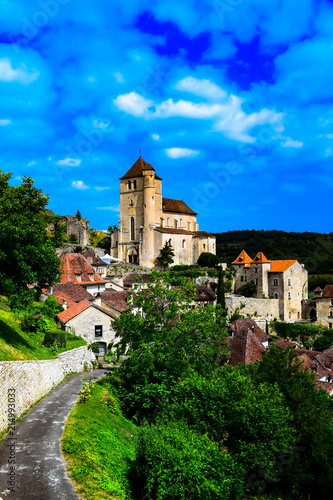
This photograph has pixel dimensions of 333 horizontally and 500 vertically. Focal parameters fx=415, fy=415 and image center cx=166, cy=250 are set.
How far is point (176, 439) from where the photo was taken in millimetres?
12930

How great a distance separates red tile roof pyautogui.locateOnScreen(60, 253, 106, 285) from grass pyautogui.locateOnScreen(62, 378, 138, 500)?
1012 inches

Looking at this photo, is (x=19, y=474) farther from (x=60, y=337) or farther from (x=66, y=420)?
(x=60, y=337)

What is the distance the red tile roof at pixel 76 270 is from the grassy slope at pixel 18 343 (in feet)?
58.5

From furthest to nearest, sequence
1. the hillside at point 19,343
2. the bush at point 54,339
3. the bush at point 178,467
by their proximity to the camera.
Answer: the bush at point 54,339
the hillside at point 19,343
the bush at point 178,467

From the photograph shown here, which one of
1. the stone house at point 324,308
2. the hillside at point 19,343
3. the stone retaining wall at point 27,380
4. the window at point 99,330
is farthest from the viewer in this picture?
the stone house at point 324,308

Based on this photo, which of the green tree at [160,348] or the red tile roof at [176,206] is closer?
the green tree at [160,348]

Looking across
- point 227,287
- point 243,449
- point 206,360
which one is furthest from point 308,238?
point 243,449

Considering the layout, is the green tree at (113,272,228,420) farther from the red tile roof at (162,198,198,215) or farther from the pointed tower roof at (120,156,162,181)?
the red tile roof at (162,198,198,215)

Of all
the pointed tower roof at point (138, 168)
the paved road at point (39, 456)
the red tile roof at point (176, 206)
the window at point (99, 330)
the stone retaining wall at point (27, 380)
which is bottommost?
the paved road at point (39, 456)

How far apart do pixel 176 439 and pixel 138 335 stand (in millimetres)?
10974

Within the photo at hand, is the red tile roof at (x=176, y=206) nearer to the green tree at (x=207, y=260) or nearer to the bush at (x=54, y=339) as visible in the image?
the green tree at (x=207, y=260)

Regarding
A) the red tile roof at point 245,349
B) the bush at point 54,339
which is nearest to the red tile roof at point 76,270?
the red tile roof at point 245,349

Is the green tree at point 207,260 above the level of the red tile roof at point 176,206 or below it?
below

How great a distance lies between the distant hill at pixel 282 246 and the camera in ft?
313
